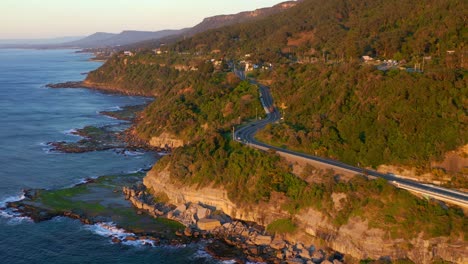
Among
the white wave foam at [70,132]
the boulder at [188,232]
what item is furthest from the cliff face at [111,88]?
the boulder at [188,232]

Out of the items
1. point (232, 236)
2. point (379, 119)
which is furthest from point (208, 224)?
point (379, 119)

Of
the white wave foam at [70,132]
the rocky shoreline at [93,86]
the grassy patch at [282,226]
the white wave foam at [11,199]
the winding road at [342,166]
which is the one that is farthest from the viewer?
the rocky shoreline at [93,86]

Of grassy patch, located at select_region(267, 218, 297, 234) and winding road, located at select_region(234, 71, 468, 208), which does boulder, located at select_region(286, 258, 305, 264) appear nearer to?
grassy patch, located at select_region(267, 218, 297, 234)

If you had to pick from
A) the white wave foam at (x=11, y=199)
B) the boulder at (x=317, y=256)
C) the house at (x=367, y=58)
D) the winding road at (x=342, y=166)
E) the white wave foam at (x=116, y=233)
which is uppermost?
the house at (x=367, y=58)

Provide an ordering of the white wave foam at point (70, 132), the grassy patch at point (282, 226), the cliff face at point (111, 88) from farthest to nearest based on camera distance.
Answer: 1. the cliff face at point (111, 88)
2. the white wave foam at point (70, 132)
3. the grassy patch at point (282, 226)

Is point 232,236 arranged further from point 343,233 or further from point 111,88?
point 111,88

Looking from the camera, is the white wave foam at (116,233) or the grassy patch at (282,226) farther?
the grassy patch at (282,226)

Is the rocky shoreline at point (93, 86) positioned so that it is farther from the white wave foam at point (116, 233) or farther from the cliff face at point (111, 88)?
the white wave foam at point (116, 233)
